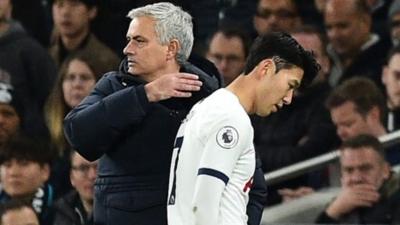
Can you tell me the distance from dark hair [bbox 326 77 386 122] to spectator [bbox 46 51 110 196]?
147 centimetres

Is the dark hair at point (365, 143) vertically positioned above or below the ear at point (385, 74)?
below

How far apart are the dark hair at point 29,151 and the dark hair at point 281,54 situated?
150 inches

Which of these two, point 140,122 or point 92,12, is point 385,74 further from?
point 140,122

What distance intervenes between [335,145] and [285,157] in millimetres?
299

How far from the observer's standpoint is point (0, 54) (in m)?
10.2

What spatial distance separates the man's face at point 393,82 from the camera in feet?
29.4

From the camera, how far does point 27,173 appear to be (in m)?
9.41

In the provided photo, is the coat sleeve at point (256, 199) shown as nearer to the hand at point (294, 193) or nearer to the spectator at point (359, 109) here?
the spectator at point (359, 109)

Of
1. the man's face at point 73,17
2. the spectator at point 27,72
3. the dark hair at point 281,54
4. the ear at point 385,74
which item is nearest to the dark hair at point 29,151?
the spectator at point 27,72

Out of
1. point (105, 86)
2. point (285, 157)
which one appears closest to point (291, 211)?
point (285, 157)

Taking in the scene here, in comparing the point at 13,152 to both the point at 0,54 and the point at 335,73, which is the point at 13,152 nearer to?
the point at 0,54

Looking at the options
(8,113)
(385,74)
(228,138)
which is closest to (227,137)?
(228,138)

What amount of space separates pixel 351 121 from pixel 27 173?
192 cm

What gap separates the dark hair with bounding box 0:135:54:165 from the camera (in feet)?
31.0
